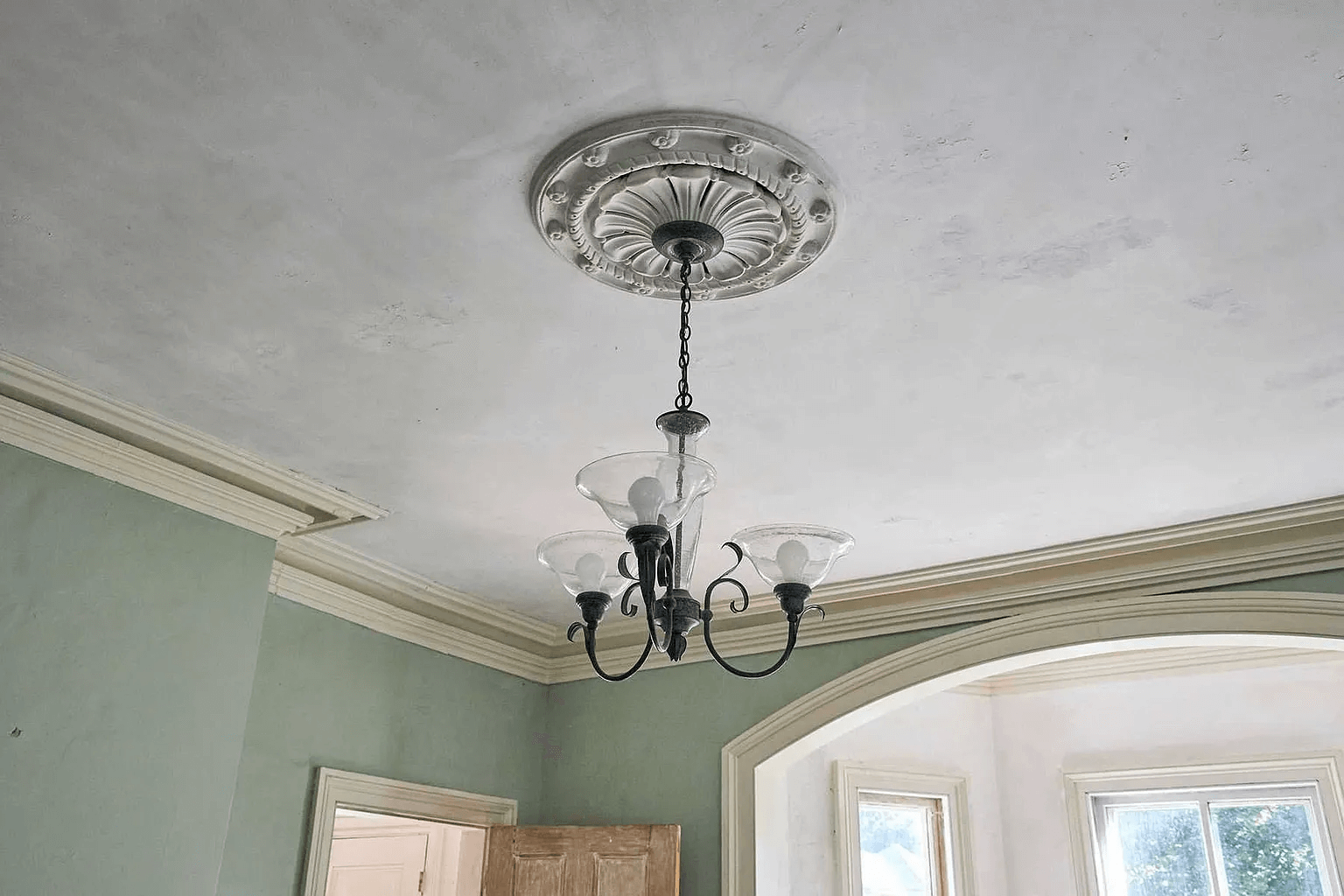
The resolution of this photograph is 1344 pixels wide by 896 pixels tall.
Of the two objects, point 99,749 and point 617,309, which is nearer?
point 617,309

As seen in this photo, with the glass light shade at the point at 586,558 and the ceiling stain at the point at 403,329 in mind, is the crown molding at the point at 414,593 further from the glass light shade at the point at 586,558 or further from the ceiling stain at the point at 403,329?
the glass light shade at the point at 586,558

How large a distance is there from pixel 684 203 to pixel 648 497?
60 cm

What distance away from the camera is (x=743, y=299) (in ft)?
8.14

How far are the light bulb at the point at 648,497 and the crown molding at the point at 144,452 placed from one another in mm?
1772

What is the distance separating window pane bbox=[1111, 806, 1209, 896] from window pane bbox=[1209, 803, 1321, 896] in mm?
112

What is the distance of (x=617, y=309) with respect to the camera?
8.35ft

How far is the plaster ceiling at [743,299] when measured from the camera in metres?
1.79

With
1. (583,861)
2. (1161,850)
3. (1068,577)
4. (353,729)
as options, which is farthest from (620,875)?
(1161,850)

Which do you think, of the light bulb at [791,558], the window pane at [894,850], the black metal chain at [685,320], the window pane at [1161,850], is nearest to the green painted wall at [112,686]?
the black metal chain at [685,320]

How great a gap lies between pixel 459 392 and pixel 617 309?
628 mm

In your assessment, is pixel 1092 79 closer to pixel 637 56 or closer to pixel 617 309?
pixel 637 56

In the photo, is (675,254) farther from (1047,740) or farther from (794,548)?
(1047,740)

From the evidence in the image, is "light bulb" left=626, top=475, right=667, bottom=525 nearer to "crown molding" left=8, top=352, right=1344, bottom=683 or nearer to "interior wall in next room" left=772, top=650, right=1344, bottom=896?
"crown molding" left=8, top=352, right=1344, bottom=683

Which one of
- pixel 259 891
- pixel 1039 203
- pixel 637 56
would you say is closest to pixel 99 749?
pixel 259 891
